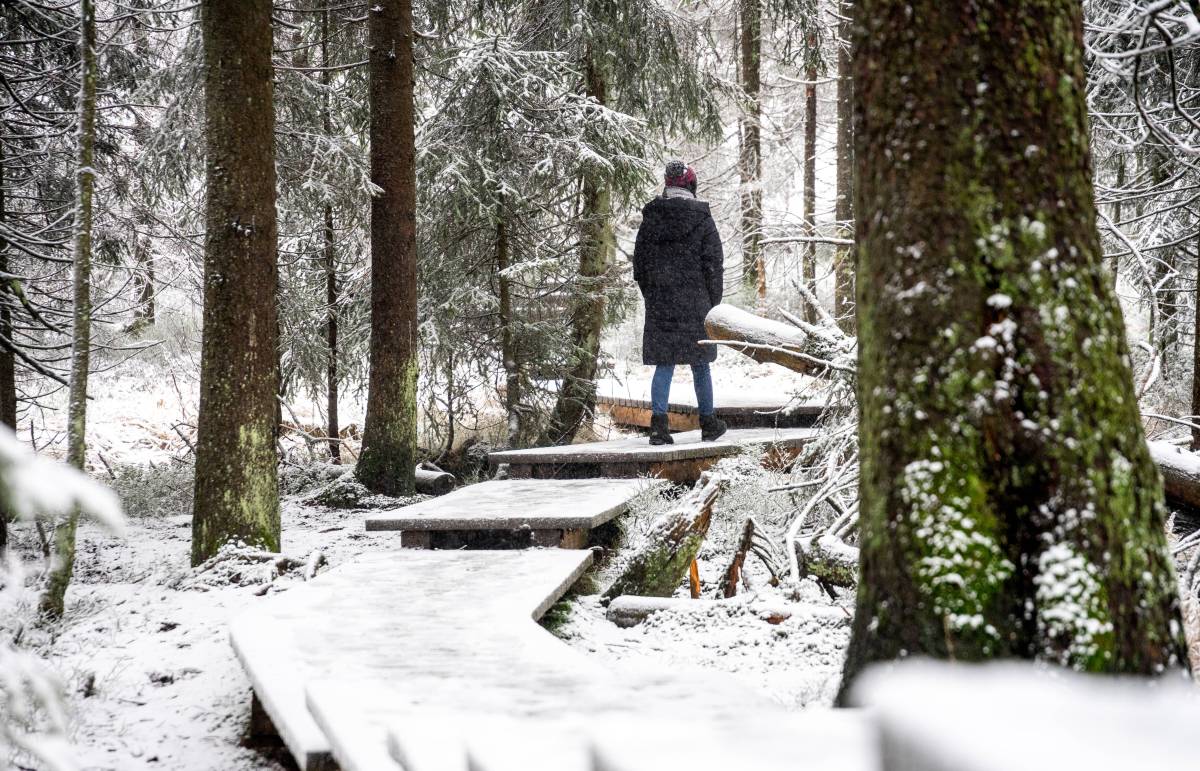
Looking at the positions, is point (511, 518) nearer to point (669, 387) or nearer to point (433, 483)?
point (669, 387)

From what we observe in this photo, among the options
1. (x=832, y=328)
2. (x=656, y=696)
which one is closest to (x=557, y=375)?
(x=832, y=328)

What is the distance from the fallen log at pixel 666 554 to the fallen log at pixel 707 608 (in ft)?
0.97

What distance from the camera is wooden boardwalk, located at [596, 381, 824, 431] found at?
38.4 ft

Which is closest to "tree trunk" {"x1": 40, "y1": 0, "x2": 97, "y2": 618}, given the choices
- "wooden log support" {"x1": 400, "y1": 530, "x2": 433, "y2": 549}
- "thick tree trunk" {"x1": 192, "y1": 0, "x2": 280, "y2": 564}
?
"thick tree trunk" {"x1": 192, "y1": 0, "x2": 280, "y2": 564}

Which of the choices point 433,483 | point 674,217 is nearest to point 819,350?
point 674,217

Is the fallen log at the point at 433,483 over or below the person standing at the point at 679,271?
below

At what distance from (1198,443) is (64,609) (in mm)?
8121

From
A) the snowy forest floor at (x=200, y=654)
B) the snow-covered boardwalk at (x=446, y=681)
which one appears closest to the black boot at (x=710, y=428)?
the snowy forest floor at (x=200, y=654)

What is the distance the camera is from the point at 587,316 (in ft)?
37.4

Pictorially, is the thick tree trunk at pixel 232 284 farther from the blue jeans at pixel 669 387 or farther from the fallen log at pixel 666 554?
the blue jeans at pixel 669 387

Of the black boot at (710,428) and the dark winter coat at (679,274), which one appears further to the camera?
the black boot at (710,428)

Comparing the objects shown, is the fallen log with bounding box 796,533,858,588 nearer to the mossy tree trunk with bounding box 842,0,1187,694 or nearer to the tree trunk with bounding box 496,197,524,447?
the mossy tree trunk with bounding box 842,0,1187,694

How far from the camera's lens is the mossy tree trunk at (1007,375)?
2277 mm

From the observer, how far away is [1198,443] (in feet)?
21.5
